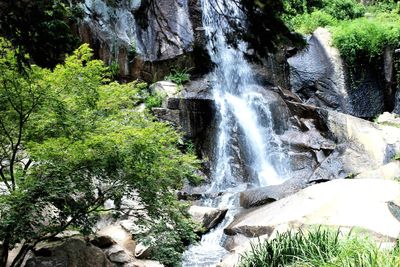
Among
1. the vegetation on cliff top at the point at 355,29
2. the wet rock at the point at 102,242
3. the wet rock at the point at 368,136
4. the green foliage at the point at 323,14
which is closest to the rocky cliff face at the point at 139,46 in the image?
the vegetation on cliff top at the point at 355,29

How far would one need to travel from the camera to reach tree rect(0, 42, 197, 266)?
4.86m

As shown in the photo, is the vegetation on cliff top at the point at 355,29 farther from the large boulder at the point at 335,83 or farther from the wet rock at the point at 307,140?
the wet rock at the point at 307,140

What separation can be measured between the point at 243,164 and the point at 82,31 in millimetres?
7924

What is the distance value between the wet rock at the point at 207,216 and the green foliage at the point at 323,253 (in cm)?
502

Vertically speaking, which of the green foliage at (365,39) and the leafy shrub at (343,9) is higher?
the leafy shrub at (343,9)

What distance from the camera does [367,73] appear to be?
53.5 feet

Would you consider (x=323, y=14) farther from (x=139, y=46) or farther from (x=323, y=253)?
(x=323, y=253)

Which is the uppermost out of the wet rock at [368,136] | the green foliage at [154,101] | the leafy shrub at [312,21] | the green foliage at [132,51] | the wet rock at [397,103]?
the leafy shrub at [312,21]

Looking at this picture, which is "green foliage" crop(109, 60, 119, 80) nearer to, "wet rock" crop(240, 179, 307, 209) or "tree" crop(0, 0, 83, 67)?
"wet rock" crop(240, 179, 307, 209)

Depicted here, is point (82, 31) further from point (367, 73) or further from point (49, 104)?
point (367, 73)

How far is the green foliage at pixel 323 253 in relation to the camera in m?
3.21

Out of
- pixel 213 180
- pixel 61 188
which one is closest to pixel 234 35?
pixel 61 188

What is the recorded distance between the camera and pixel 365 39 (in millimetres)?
16141

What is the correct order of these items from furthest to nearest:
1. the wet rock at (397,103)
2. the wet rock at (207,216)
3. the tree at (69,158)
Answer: the wet rock at (397,103), the wet rock at (207,216), the tree at (69,158)
